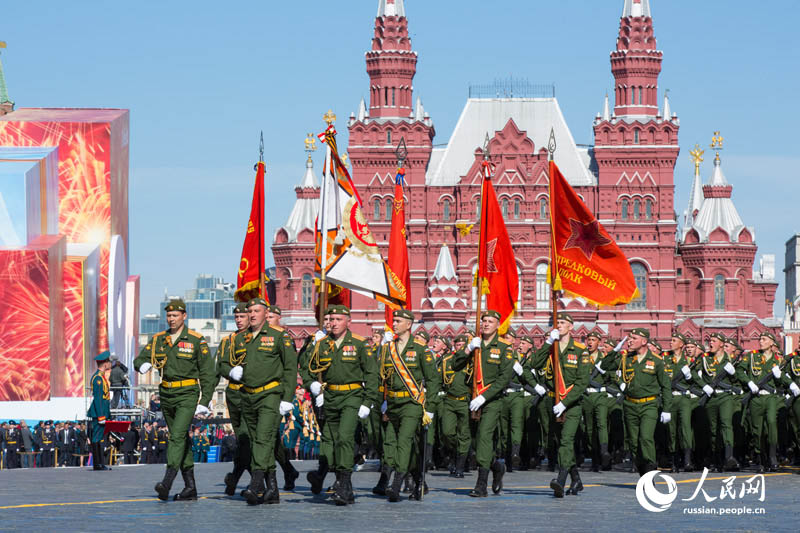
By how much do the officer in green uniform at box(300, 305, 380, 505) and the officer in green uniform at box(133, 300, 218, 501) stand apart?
3.74 feet

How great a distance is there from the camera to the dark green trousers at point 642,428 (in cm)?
1764

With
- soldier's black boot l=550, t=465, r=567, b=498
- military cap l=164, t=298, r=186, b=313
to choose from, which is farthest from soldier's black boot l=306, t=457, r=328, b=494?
soldier's black boot l=550, t=465, r=567, b=498

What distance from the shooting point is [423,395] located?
49.6 feet

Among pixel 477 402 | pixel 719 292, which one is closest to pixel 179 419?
pixel 477 402

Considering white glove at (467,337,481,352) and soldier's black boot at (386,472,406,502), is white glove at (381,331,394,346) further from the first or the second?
soldier's black boot at (386,472,406,502)

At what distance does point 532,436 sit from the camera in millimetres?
21750

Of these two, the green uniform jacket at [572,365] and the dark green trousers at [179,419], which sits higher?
the green uniform jacket at [572,365]

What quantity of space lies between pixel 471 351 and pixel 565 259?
96.5 inches

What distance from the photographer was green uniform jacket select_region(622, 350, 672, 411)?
58.7ft

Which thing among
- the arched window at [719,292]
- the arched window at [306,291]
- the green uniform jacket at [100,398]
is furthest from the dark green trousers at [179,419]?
the arched window at [719,292]

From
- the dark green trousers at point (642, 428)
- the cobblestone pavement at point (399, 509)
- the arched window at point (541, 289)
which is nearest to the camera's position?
the cobblestone pavement at point (399, 509)

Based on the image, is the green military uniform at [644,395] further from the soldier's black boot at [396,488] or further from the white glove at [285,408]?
the white glove at [285,408]

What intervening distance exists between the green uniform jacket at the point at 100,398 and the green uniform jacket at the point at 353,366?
7692 millimetres

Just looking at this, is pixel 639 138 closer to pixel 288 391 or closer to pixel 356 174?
pixel 356 174
